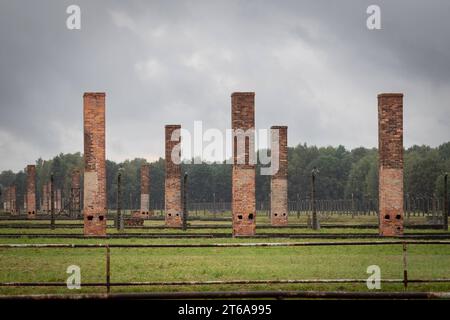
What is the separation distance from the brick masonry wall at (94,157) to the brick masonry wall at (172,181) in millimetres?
10545

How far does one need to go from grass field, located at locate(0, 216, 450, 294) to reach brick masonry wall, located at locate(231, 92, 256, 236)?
16.9 feet

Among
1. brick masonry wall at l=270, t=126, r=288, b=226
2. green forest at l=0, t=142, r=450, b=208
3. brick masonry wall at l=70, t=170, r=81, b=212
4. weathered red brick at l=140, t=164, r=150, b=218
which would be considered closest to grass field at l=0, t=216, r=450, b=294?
brick masonry wall at l=270, t=126, r=288, b=226

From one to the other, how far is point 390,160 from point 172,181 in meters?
14.9

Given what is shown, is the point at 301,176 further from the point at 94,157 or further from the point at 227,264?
the point at 227,264

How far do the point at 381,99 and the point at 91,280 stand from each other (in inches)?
617

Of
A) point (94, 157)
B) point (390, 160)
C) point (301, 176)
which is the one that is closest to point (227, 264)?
point (390, 160)

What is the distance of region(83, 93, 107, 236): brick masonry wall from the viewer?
25266 millimetres

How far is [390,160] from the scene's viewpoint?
80.8ft

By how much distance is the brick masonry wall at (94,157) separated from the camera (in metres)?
25.3
